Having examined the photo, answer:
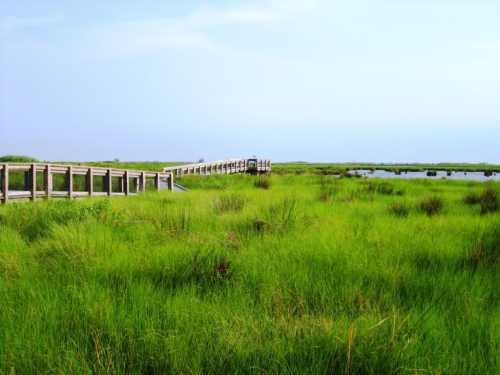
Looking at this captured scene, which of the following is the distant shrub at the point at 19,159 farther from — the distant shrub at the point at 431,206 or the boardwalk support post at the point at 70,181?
the distant shrub at the point at 431,206

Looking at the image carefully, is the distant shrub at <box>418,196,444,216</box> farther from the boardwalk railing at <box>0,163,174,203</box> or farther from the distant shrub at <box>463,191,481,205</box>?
the boardwalk railing at <box>0,163,174,203</box>

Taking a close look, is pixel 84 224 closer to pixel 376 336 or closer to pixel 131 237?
pixel 131 237

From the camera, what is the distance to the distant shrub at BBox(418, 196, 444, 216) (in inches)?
378

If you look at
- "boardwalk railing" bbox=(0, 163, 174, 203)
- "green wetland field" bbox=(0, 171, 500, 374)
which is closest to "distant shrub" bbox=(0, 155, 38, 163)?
"boardwalk railing" bbox=(0, 163, 174, 203)

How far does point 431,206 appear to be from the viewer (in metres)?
9.88

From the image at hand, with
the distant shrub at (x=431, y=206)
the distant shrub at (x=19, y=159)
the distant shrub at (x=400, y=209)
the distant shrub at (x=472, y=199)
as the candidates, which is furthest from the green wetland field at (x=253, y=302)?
the distant shrub at (x=19, y=159)

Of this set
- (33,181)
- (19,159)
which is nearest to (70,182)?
(33,181)

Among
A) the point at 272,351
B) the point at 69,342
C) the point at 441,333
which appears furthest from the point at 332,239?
the point at 69,342

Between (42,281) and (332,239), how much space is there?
345 cm

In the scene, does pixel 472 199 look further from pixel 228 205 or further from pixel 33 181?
pixel 33 181

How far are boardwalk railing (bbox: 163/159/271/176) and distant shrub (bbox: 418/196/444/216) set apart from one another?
2132cm

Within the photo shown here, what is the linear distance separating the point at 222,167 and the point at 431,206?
3371 cm

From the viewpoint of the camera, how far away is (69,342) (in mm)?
2828

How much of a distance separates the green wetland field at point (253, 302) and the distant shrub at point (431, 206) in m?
2.91
